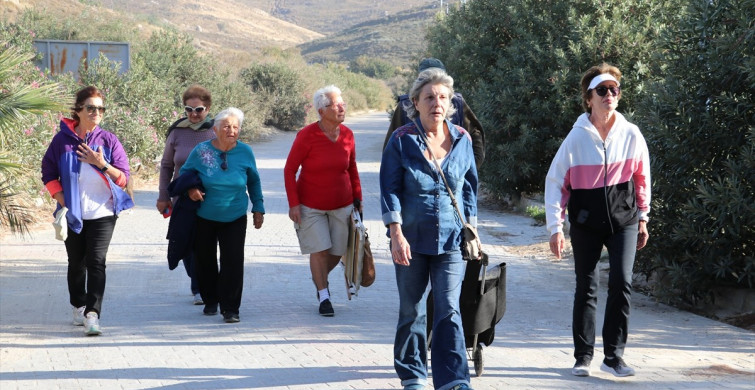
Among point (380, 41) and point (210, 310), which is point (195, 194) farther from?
point (380, 41)

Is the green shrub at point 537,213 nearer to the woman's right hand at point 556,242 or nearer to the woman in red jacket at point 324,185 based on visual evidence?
the woman in red jacket at point 324,185

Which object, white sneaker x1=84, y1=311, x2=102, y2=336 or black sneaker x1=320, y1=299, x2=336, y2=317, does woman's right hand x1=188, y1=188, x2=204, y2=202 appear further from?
black sneaker x1=320, y1=299, x2=336, y2=317

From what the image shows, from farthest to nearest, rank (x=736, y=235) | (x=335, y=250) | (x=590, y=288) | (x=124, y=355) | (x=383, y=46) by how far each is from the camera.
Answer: (x=383, y=46)
(x=335, y=250)
(x=736, y=235)
(x=124, y=355)
(x=590, y=288)

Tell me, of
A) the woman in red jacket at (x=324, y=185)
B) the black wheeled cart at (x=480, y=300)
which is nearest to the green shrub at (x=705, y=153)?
the black wheeled cart at (x=480, y=300)

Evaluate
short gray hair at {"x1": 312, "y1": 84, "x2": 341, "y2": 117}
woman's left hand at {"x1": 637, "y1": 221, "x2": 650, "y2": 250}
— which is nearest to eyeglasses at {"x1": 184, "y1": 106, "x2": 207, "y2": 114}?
short gray hair at {"x1": 312, "y1": 84, "x2": 341, "y2": 117}

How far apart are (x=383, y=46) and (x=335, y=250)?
91.7 metres

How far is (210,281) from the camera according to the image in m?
7.59

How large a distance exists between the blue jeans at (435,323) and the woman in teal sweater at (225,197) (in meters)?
2.33

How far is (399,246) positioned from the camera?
5.02 m

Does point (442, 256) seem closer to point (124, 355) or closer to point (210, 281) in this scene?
point (124, 355)

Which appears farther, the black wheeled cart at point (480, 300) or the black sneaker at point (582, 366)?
the black sneaker at point (582, 366)

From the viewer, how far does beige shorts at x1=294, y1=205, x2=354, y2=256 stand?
7.58 m

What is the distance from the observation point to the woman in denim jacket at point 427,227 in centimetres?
513

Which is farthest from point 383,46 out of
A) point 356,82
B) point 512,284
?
point 512,284
